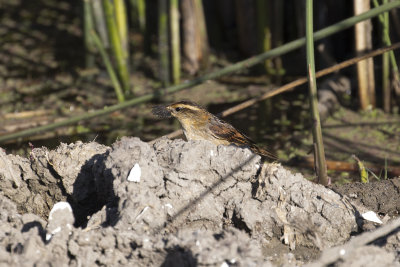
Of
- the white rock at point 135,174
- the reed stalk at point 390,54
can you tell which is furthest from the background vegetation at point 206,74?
the white rock at point 135,174

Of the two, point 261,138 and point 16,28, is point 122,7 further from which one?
point 16,28

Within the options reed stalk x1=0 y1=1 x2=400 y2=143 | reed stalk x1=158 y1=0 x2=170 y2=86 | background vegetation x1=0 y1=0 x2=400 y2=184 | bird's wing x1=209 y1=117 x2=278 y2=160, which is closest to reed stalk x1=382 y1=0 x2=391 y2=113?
background vegetation x1=0 y1=0 x2=400 y2=184

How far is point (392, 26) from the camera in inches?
296

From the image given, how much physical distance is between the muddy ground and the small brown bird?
3.97 ft

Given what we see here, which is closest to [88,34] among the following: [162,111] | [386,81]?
[162,111]

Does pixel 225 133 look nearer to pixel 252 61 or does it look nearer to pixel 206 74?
pixel 252 61

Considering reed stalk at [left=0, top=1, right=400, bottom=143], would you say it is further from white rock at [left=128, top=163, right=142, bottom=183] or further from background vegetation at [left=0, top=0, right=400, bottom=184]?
white rock at [left=128, top=163, right=142, bottom=183]

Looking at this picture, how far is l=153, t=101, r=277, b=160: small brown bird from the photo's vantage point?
17.4 ft

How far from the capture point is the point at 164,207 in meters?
3.71

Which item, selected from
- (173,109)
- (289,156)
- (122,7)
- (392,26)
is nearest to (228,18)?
(122,7)

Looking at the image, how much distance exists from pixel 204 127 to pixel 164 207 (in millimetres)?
1726

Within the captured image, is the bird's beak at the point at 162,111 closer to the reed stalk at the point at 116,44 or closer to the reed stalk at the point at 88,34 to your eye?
the reed stalk at the point at 116,44

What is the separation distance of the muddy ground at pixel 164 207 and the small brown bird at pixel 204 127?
121 centimetres

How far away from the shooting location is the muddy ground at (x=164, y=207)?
326 cm
